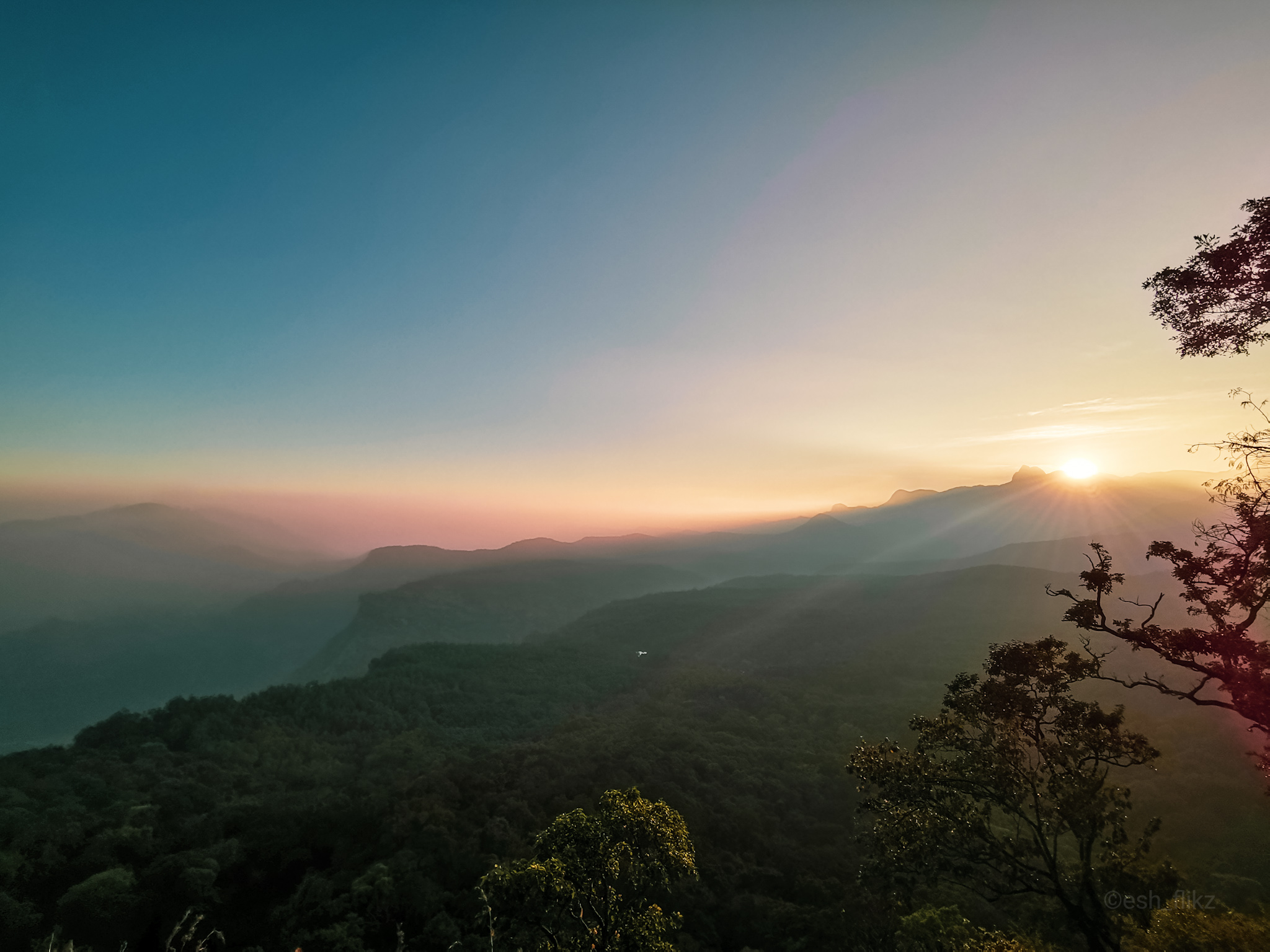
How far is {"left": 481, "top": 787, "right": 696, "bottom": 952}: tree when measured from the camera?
518 inches

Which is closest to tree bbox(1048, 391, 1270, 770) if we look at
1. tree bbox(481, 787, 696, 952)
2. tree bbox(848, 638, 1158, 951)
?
tree bbox(848, 638, 1158, 951)

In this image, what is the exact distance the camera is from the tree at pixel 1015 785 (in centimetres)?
1139

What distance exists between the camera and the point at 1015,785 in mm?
12008

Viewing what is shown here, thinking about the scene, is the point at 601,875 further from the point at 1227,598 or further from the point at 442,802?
the point at 442,802

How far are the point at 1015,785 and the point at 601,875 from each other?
A: 1063 centimetres

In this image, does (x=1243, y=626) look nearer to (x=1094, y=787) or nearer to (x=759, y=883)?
(x=1094, y=787)

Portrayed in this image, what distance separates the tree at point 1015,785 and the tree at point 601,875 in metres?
5.52

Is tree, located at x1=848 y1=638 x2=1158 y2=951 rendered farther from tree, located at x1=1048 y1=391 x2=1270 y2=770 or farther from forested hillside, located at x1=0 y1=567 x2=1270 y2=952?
Answer: forested hillside, located at x1=0 y1=567 x2=1270 y2=952

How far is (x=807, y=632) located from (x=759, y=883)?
114 m

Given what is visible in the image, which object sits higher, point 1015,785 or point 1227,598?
point 1227,598

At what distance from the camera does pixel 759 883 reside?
38781 millimetres

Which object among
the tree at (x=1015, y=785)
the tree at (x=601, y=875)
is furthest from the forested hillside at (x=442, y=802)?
the tree at (x=1015, y=785)

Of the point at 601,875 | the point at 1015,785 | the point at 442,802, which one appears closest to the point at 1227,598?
the point at 1015,785

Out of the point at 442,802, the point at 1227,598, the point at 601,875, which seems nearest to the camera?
the point at 1227,598
